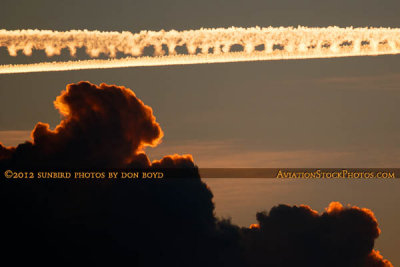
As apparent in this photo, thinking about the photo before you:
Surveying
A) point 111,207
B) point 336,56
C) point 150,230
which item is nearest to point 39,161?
point 111,207

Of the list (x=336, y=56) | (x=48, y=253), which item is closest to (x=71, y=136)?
Answer: (x=48, y=253)

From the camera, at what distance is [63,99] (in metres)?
167

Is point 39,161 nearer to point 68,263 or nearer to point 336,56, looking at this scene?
point 68,263

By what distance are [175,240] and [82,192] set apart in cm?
2786

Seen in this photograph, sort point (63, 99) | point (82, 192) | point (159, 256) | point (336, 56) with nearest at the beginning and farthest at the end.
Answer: point (336, 56) < point (63, 99) < point (82, 192) < point (159, 256)

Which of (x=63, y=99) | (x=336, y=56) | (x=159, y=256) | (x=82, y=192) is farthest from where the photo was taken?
(x=159, y=256)

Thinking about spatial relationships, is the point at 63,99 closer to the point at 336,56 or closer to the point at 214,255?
the point at 214,255

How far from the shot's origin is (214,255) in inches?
7805

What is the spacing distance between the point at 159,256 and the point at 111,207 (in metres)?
19.0

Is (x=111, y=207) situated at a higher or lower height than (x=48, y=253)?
higher

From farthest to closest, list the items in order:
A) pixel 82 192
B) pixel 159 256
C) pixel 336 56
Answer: pixel 159 256 < pixel 82 192 < pixel 336 56

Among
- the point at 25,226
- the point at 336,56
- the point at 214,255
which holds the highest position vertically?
the point at 336,56

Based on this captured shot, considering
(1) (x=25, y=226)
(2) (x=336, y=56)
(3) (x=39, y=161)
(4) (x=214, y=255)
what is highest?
(2) (x=336, y=56)

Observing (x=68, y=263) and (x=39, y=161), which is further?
(x=68, y=263)
